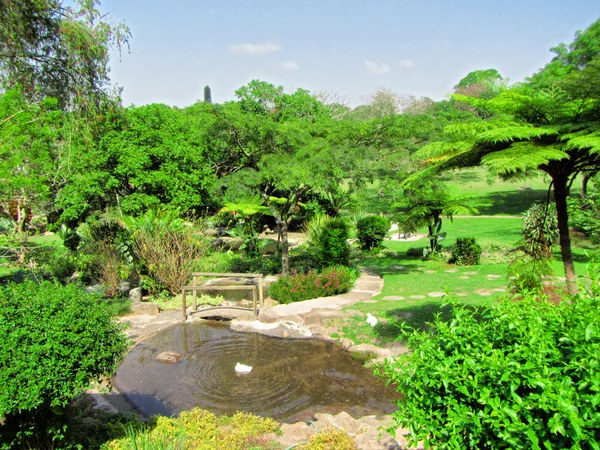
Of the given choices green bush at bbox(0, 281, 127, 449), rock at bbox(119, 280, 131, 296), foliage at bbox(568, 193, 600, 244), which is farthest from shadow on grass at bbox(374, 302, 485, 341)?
rock at bbox(119, 280, 131, 296)

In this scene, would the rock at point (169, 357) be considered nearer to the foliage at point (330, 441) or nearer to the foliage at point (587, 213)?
the foliage at point (330, 441)

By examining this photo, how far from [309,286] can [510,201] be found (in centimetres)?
2098

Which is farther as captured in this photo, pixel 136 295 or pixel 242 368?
pixel 136 295

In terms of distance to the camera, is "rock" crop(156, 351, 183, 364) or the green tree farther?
the green tree

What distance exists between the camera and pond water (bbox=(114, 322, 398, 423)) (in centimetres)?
625

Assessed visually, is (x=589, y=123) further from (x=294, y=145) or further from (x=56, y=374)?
(x=294, y=145)

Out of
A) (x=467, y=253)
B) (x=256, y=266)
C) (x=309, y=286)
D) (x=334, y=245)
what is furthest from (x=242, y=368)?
(x=467, y=253)

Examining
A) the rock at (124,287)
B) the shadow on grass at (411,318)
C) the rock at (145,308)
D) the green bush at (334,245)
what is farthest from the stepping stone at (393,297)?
the rock at (124,287)

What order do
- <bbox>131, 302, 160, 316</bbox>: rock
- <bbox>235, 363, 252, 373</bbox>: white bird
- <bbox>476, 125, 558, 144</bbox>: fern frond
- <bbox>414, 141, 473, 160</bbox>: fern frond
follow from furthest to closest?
<bbox>131, 302, 160, 316</bbox>: rock → <bbox>235, 363, 252, 373</bbox>: white bird → <bbox>414, 141, 473, 160</bbox>: fern frond → <bbox>476, 125, 558, 144</bbox>: fern frond

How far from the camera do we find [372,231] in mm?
16391

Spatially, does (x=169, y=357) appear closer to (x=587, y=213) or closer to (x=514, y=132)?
(x=514, y=132)

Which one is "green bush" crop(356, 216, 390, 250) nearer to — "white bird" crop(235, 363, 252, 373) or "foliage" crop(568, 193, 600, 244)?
"foliage" crop(568, 193, 600, 244)

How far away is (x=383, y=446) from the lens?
4.36 meters

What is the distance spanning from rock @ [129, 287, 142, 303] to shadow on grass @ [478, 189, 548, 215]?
18.9 metres
